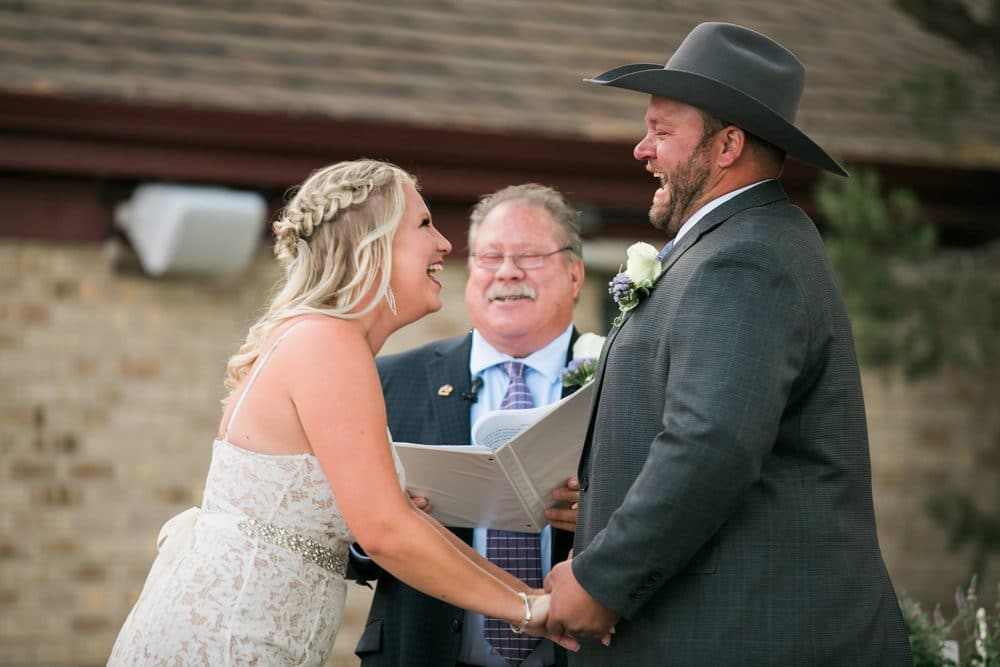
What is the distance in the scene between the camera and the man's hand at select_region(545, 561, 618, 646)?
2.91 m

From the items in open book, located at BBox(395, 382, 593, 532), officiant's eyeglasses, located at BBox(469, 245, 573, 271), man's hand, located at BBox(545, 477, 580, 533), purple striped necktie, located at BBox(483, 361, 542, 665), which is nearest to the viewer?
open book, located at BBox(395, 382, 593, 532)

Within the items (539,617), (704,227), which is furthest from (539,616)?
(704,227)

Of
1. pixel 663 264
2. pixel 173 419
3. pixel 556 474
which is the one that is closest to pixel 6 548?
pixel 173 419

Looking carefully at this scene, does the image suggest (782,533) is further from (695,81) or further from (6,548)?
(6,548)

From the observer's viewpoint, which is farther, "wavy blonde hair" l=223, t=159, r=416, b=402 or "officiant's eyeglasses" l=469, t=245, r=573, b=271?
"officiant's eyeglasses" l=469, t=245, r=573, b=271

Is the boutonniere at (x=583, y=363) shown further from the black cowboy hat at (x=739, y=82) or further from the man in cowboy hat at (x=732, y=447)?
the black cowboy hat at (x=739, y=82)

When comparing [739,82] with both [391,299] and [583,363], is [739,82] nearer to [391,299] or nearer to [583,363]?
[391,299]

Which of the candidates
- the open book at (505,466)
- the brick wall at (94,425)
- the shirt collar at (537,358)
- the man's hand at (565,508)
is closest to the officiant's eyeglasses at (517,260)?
the shirt collar at (537,358)

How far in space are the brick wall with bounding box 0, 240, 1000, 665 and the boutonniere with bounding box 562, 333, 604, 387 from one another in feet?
12.8

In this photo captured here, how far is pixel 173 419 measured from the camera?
7477 millimetres

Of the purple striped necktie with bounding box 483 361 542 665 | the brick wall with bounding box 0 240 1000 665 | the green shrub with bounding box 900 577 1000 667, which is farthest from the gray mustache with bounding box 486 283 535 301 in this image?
the brick wall with bounding box 0 240 1000 665

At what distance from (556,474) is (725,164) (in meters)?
1.11

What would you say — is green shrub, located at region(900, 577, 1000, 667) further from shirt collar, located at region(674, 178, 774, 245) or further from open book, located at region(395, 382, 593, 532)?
shirt collar, located at region(674, 178, 774, 245)

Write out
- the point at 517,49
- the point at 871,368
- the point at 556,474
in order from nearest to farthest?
the point at 556,474
the point at 871,368
the point at 517,49
